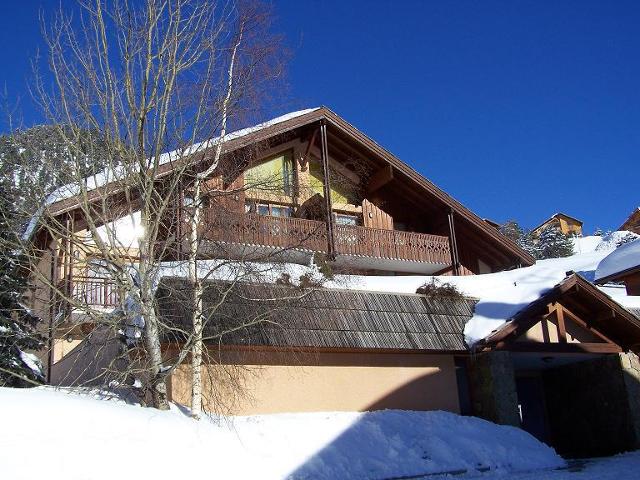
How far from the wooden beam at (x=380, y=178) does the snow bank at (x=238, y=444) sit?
38.8 ft

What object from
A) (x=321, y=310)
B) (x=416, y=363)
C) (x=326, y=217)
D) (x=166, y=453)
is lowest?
(x=166, y=453)

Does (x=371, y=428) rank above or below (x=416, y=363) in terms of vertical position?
below

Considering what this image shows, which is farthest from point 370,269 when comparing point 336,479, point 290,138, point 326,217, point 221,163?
point 336,479


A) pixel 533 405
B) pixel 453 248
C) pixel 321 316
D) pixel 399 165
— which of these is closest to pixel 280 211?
pixel 399 165

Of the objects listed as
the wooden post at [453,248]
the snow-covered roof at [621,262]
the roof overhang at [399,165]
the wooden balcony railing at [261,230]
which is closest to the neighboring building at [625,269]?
the snow-covered roof at [621,262]

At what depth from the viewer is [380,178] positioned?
82.6ft

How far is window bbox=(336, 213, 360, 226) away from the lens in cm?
2512

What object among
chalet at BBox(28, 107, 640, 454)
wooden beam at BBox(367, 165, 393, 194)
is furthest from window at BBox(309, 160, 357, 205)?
chalet at BBox(28, 107, 640, 454)

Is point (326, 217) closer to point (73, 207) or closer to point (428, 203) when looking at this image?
point (428, 203)

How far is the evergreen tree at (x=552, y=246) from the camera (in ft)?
177

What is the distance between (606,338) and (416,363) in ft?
15.9

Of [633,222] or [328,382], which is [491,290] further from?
[633,222]

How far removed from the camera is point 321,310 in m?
14.2

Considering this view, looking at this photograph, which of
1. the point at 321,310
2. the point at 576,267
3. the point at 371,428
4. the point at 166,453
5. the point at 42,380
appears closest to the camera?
the point at 166,453
